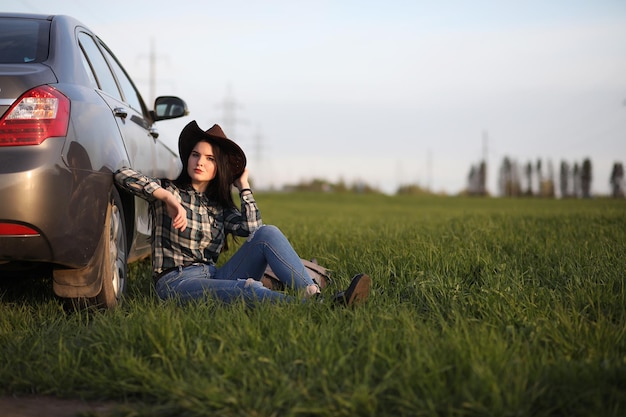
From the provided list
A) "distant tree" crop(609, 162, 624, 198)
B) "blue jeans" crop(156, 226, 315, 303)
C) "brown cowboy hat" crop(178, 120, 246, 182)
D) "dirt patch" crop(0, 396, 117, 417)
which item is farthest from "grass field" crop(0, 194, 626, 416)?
"distant tree" crop(609, 162, 624, 198)

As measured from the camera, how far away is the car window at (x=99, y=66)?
4879 mm

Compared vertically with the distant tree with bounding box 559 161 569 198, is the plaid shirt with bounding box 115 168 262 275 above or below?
below

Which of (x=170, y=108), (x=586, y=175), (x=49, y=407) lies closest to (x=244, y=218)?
(x=170, y=108)

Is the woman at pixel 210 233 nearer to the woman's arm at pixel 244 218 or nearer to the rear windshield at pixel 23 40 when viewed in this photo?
the woman's arm at pixel 244 218

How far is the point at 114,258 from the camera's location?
15.4ft

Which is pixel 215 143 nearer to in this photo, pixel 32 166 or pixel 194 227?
pixel 194 227

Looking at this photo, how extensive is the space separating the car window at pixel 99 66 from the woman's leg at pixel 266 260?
1342 mm

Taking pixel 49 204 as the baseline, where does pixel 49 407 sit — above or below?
below

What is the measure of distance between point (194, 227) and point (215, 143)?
0.59 metres

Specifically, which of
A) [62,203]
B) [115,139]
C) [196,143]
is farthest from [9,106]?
A: [196,143]

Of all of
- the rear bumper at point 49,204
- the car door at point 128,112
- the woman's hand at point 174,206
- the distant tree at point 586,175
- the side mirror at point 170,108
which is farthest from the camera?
the distant tree at point 586,175

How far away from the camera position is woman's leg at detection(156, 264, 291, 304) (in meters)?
4.51

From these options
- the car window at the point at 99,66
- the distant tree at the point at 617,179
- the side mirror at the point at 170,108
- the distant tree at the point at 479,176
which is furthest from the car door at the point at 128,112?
the distant tree at the point at 479,176

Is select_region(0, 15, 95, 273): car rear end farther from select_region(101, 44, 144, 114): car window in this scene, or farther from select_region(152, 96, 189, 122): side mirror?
select_region(152, 96, 189, 122): side mirror
